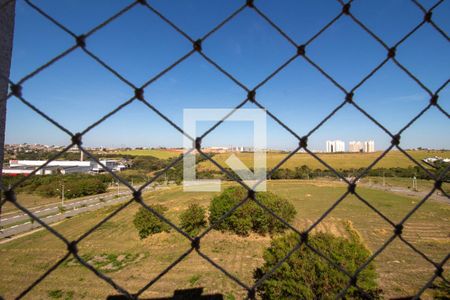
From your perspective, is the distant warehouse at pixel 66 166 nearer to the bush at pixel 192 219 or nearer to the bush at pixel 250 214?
the bush at pixel 192 219

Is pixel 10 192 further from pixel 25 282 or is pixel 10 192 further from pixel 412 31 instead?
pixel 25 282

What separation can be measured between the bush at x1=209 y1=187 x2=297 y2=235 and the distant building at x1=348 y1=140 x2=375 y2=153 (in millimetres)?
75249

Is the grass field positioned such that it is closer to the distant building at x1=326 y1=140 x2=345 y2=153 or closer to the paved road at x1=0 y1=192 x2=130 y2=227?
the paved road at x1=0 y1=192 x2=130 y2=227

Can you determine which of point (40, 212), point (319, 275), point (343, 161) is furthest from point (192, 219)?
point (343, 161)

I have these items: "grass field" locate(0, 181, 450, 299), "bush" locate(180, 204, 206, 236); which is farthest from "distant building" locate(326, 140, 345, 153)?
"bush" locate(180, 204, 206, 236)

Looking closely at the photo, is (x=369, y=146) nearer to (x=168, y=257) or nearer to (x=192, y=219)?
(x=192, y=219)

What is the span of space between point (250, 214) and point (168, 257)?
7.56 meters

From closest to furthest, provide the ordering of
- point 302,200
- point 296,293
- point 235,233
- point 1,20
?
1. point 1,20
2. point 296,293
3. point 235,233
4. point 302,200

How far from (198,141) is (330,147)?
9348cm

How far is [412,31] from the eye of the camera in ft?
4.85

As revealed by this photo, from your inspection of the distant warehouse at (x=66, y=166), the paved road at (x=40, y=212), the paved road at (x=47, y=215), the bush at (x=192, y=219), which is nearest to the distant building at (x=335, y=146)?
the distant warehouse at (x=66, y=166)

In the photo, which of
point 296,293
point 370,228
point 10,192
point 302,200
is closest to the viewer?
point 10,192

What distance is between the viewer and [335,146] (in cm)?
8738

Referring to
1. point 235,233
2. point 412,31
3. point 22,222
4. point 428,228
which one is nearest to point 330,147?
point 428,228
